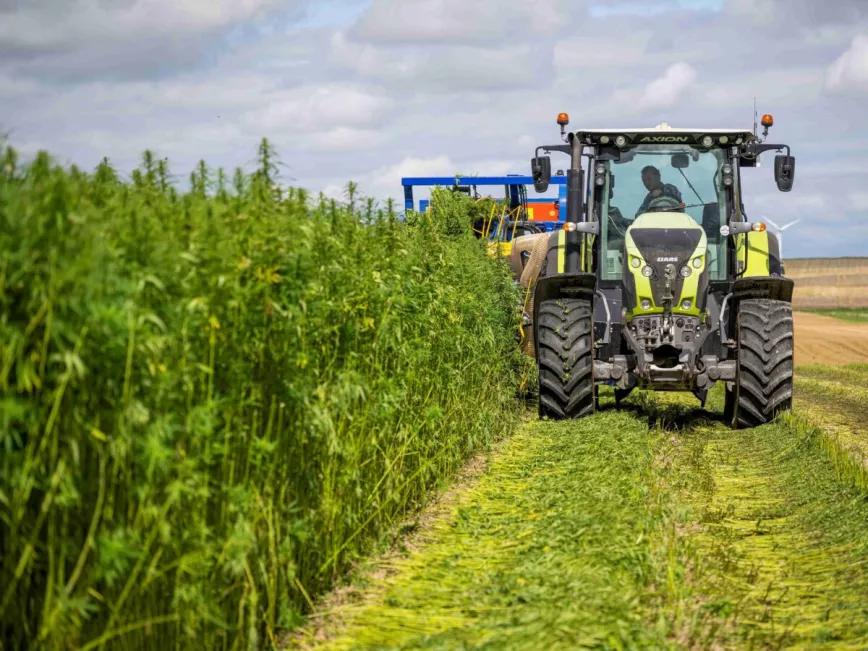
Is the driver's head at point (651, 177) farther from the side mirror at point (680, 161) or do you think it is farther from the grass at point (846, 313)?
the grass at point (846, 313)

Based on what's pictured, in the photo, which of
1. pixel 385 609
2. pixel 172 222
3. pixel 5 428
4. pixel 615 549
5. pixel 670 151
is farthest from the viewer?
pixel 670 151

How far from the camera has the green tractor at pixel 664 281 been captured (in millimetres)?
11102

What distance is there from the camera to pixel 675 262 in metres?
11.2

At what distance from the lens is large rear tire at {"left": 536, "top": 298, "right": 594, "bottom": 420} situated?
1117cm

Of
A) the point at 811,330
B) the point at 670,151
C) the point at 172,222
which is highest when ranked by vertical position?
the point at 670,151

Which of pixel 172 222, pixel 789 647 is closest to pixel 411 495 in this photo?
pixel 789 647

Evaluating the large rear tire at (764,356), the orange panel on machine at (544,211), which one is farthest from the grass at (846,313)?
the large rear tire at (764,356)

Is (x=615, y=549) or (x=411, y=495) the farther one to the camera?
(x=411, y=495)

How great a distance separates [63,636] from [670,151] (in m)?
9.12

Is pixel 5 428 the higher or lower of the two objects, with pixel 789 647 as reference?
higher

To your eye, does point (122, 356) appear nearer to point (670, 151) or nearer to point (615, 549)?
point (615, 549)

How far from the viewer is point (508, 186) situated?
1981cm

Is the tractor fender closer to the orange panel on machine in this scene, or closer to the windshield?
the windshield

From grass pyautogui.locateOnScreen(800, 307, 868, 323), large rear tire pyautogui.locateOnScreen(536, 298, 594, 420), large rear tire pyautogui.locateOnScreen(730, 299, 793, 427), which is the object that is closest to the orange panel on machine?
large rear tire pyautogui.locateOnScreen(536, 298, 594, 420)
